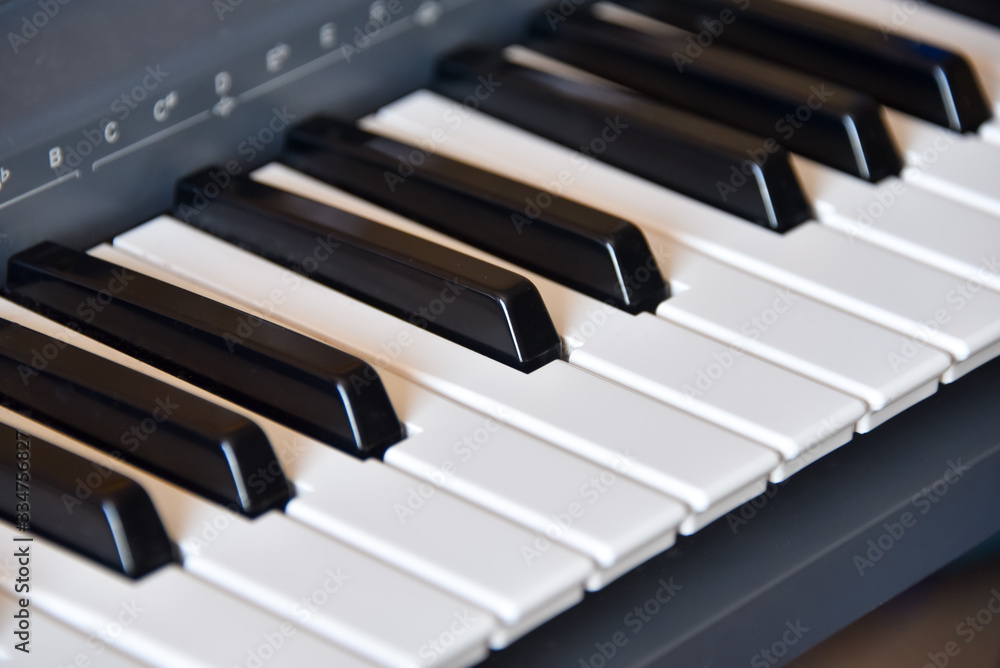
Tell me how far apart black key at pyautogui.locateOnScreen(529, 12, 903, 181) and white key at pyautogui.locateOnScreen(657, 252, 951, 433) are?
199 mm

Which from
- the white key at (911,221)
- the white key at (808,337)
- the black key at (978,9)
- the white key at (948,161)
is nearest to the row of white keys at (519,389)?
the white key at (808,337)

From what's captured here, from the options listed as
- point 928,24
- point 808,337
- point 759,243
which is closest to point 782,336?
point 808,337

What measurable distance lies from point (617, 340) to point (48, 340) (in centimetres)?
43

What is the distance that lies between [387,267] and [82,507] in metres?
0.35

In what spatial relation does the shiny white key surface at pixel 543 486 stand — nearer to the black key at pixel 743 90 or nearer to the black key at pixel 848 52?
the black key at pixel 743 90

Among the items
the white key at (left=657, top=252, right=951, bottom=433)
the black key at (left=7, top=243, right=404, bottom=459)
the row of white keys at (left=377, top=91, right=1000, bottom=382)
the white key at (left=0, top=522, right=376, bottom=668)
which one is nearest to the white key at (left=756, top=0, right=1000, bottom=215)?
the row of white keys at (left=377, top=91, right=1000, bottom=382)

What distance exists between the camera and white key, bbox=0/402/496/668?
767 millimetres

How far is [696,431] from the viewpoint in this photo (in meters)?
0.94

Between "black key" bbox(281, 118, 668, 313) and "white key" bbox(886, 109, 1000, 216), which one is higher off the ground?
"black key" bbox(281, 118, 668, 313)

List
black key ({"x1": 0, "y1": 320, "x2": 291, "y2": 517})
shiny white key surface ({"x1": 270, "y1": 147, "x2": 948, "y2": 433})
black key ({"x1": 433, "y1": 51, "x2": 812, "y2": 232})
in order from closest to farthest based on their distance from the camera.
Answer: black key ({"x1": 0, "y1": 320, "x2": 291, "y2": 517}) → shiny white key surface ({"x1": 270, "y1": 147, "x2": 948, "y2": 433}) → black key ({"x1": 433, "y1": 51, "x2": 812, "y2": 232})

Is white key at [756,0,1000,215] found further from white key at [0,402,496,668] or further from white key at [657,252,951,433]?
white key at [0,402,496,668]

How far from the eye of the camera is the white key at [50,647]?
760 mm

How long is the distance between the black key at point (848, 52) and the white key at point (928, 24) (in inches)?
1.9

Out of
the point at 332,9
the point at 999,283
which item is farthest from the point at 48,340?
the point at 999,283
